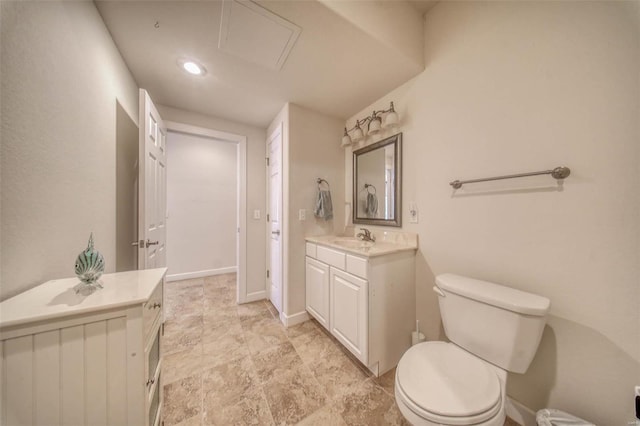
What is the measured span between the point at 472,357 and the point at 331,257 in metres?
1.02

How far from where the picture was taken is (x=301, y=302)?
2.07 meters

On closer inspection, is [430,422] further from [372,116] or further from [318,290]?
[372,116]

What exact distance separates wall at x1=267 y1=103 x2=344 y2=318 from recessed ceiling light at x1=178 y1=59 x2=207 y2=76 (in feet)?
2.41

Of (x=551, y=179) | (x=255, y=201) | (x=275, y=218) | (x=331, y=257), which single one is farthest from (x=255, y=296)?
(x=551, y=179)

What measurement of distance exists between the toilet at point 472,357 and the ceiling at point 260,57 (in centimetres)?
159

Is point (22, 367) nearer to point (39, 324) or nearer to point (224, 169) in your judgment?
point (39, 324)

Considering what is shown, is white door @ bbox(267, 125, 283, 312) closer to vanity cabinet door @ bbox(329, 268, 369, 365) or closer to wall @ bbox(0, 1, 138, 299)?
vanity cabinet door @ bbox(329, 268, 369, 365)

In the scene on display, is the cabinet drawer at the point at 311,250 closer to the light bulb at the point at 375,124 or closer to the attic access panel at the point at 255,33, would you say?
the light bulb at the point at 375,124

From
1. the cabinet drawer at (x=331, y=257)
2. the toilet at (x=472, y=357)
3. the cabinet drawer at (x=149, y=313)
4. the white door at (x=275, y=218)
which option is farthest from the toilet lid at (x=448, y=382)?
the white door at (x=275, y=218)

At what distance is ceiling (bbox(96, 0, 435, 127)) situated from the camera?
Answer: 3.68 ft

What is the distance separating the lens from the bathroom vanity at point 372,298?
1370mm

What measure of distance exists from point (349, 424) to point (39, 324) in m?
1.37

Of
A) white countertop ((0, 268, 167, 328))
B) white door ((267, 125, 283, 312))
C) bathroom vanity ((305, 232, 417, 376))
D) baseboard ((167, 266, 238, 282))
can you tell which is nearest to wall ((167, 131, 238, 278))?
baseboard ((167, 266, 238, 282))

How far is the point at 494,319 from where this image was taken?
97cm
